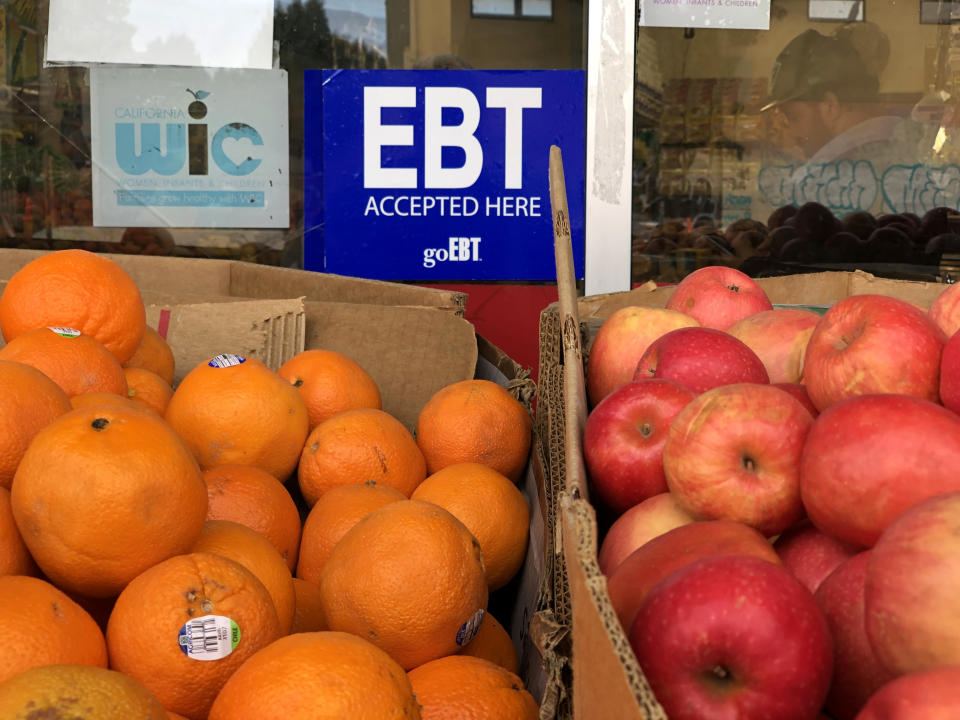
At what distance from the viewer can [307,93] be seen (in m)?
2.74

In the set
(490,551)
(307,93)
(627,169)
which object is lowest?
(490,551)

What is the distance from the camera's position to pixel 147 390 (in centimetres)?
133

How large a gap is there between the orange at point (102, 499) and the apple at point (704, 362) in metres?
0.58

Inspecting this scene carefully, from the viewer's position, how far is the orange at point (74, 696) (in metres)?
0.60

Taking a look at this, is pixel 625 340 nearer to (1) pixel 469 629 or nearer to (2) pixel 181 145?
(1) pixel 469 629

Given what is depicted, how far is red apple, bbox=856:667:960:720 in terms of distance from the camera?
1.55 ft

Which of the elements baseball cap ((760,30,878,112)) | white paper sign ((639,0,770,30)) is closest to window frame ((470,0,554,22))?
white paper sign ((639,0,770,30))

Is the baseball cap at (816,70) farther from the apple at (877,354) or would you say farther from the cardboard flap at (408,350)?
the apple at (877,354)

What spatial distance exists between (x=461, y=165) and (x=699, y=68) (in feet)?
2.59

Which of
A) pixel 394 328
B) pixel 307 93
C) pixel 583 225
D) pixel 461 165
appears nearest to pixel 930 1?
pixel 583 225

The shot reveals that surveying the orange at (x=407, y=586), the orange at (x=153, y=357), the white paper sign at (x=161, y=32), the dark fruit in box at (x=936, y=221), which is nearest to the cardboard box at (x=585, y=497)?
the orange at (x=407, y=586)

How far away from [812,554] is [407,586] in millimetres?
373

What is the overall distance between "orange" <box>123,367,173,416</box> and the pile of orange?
0.24 ft

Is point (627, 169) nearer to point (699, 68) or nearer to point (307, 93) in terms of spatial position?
point (699, 68)
